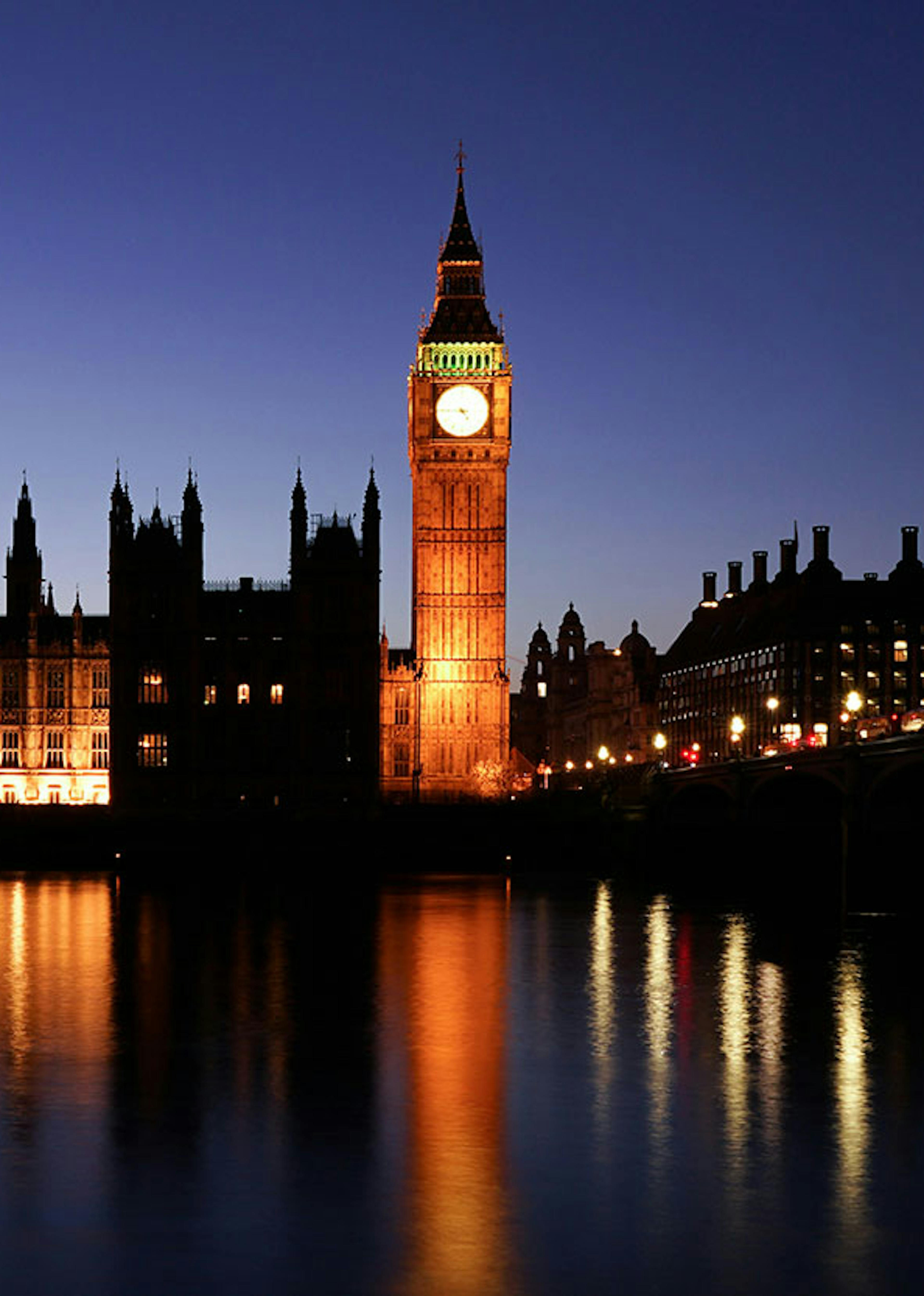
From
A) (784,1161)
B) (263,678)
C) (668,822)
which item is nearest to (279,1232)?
(784,1161)

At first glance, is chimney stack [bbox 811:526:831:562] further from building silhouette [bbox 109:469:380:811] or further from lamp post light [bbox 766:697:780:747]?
building silhouette [bbox 109:469:380:811]

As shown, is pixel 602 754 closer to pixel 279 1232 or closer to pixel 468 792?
pixel 468 792

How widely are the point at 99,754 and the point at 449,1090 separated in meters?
126

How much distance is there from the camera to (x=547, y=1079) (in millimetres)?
38969

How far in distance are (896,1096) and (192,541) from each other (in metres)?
107

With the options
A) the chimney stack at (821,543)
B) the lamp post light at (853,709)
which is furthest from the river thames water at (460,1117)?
the chimney stack at (821,543)

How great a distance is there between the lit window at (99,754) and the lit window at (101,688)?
254cm

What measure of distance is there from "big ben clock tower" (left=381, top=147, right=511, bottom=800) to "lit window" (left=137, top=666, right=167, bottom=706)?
26181 mm

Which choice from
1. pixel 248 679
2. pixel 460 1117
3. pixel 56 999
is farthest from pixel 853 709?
pixel 248 679

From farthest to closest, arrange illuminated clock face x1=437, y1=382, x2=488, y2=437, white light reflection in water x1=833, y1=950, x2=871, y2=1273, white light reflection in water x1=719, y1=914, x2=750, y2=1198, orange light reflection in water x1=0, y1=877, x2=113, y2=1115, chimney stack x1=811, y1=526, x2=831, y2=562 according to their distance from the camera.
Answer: chimney stack x1=811, y1=526, x2=831, y2=562
illuminated clock face x1=437, y1=382, x2=488, y2=437
orange light reflection in water x1=0, y1=877, x2=113, y2=1115
white light reflection in water x1=719, y1=914, x2=750, y2=1198
white light reflection in water x1=833, y1=950, x2=871, y2=1273

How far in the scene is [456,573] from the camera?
164125mm

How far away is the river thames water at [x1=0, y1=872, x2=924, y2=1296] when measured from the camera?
25141 mm

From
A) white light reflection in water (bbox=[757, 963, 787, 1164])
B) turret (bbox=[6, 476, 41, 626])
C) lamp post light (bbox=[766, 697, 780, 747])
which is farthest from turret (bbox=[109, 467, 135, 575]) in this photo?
white light reflection in water (bbox=[757, 963, 787, 1164])

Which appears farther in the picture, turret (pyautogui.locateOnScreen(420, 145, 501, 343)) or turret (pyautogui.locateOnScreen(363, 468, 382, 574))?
turret (pyautogui.locateOnScreen(420, 145, 501, 343))
